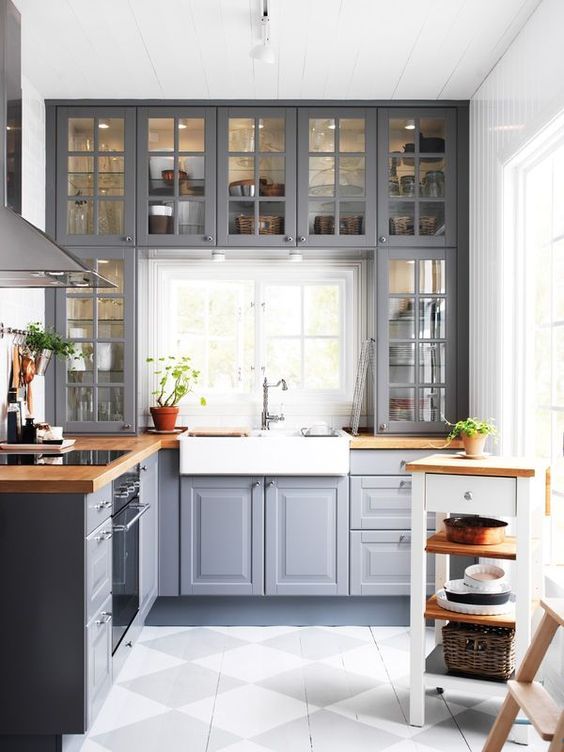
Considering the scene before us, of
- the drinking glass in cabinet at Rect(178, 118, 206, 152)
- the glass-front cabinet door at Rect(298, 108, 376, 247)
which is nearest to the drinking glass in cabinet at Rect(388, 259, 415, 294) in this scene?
the glass-front cabinet door at Rect(298, 108, 376, 247)

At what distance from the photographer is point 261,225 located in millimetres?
4012

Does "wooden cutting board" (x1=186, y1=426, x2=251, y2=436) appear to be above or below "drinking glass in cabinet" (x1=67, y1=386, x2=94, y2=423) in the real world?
below

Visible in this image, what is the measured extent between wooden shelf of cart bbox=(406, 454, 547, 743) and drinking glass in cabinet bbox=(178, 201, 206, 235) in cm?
192

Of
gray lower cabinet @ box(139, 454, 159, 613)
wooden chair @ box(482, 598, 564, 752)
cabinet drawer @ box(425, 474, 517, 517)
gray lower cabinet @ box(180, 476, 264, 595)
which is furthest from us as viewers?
gray lower cabinet @ box(180, 476, 264, 595)

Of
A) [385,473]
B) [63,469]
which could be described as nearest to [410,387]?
[385,473]

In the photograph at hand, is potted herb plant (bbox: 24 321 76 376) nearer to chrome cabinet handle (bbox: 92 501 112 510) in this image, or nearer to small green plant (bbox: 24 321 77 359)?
small green plant (bbox: 24 321 77 359)

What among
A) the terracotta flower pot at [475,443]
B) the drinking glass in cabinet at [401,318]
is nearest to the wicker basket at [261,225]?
the drinking glass in cabinet at [401,318]

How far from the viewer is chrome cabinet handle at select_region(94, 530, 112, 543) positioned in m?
2.52

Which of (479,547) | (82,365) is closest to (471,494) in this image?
(479,547)

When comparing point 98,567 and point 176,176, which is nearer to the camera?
point 98,567

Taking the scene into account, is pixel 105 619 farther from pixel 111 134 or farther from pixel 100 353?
pixel 111 134

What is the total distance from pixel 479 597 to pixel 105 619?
1.35 meters

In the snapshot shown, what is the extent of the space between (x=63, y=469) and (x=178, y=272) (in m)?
2.04

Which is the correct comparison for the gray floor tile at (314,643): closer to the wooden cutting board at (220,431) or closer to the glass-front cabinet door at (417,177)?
the wooden cutting board at (220,431)
